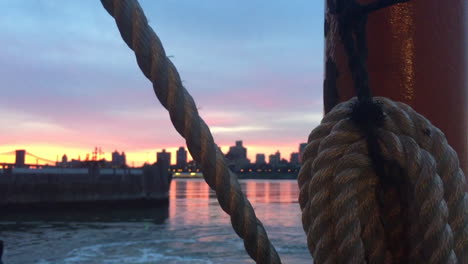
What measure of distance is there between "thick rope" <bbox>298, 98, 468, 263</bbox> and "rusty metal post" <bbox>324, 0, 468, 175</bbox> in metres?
0.38

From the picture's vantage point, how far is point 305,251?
1005 inches

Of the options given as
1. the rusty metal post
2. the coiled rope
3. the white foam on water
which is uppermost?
the rusty metal post

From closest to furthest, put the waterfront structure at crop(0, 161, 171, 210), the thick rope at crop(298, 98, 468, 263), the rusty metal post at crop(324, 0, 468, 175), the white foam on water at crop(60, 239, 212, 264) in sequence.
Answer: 1. the thick rope at crop(298, 98, 468, 263)
2. the rusty metal post at crop(324, 0, 468, 175)
3. the white foam on water at crop(60, 239, 212, 264)
4. the waterfront structure at crop(0, 161, 171, 210)

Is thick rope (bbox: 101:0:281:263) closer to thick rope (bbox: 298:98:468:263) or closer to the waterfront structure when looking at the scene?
thick rope (bbox: 298:98:468:263)

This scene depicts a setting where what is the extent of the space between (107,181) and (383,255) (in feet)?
158

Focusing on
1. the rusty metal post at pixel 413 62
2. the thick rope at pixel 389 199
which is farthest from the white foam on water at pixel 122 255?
the thick rope at pixel 389 199

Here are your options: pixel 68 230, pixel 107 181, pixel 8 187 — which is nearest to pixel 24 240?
pixel 68 230

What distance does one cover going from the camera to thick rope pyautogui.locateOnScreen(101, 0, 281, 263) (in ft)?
3.97

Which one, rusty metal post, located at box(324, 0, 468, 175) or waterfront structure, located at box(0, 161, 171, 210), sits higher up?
rusty metal post, located at box(324, 0, 468, 175)

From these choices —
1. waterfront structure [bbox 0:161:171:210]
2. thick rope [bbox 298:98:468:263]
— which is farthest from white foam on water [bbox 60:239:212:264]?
thick rope [bbox 298:98:468:263]

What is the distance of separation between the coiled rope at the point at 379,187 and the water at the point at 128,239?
69.7ft

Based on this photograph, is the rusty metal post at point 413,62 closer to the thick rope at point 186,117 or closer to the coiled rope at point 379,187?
the coiled rope at point 379,187

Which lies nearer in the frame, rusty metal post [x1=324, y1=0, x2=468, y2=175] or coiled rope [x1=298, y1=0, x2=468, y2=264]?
coiled rope [x1=298, y1=0, x2=468, y2=264]

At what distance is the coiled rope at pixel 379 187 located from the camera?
1.15 m
